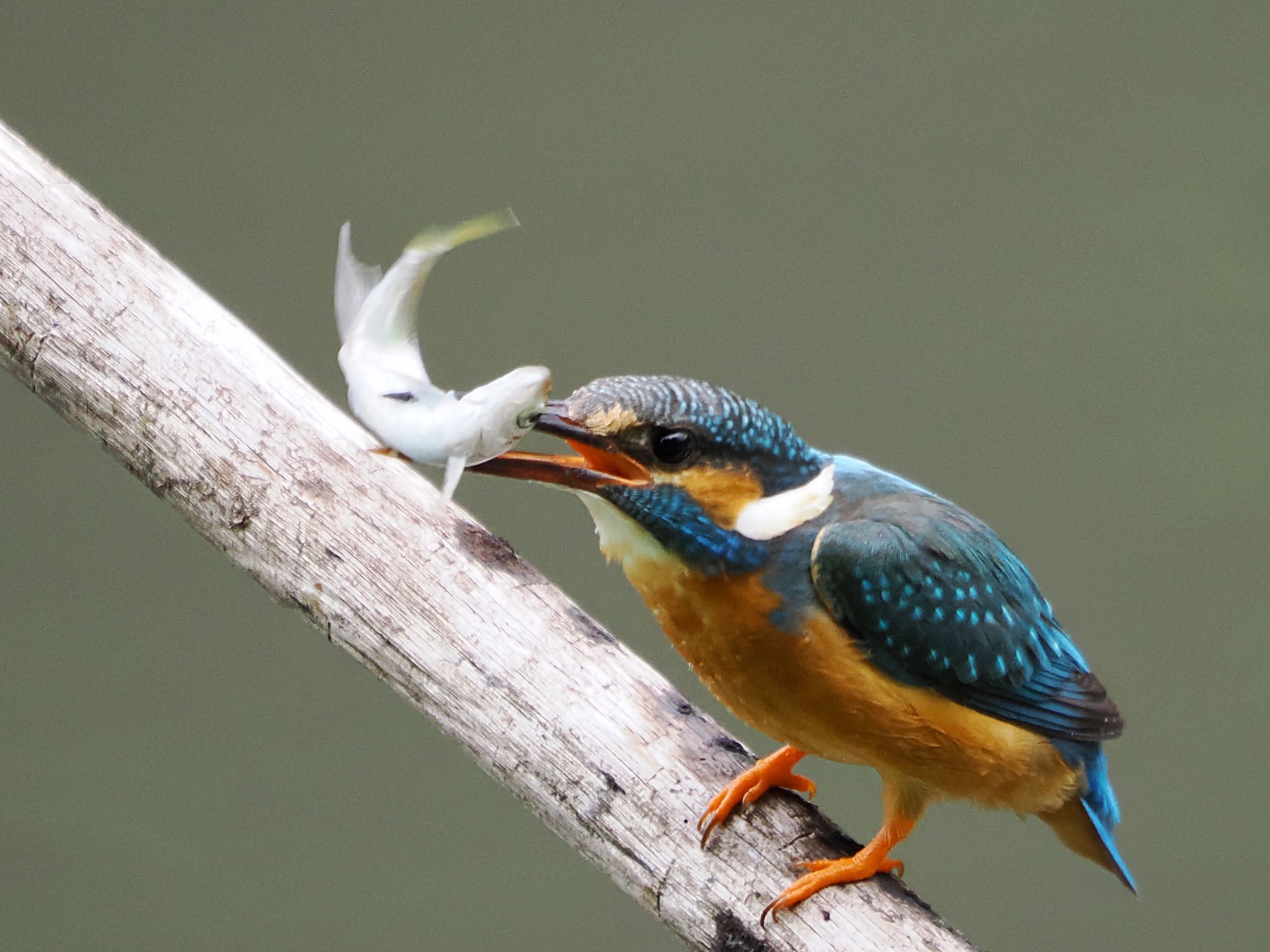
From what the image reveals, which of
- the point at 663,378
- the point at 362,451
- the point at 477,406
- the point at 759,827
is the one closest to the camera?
the point at 477,406

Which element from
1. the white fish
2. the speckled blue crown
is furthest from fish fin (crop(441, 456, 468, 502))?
the speckled blue crown

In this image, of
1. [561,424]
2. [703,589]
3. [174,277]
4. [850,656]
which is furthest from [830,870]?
[174,277]

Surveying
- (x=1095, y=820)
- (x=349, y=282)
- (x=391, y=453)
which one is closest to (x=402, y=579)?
(x=391, y=453)

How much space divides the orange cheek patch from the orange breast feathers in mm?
73

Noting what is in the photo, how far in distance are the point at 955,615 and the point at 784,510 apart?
251 mm

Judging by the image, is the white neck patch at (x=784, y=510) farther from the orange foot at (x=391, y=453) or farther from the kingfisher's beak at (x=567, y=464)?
the orange foot at (x=391, y=453)

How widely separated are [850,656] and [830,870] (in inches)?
9.8

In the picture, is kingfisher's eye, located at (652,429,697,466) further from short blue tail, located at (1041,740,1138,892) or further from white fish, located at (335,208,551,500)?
short blue tail, located at (1041,740,1138,892)

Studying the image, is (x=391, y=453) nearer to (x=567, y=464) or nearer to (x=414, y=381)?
(x=414, y=381)

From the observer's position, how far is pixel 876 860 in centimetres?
164

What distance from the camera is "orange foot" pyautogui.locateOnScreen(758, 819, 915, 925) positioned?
5.25 ft

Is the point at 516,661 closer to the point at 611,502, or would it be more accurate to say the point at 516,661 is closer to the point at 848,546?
the point at 611,502

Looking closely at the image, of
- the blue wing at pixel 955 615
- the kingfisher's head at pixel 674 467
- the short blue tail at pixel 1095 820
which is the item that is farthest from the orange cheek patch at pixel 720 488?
the short blue tail at pixel 1095 820

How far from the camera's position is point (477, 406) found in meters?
1.41
